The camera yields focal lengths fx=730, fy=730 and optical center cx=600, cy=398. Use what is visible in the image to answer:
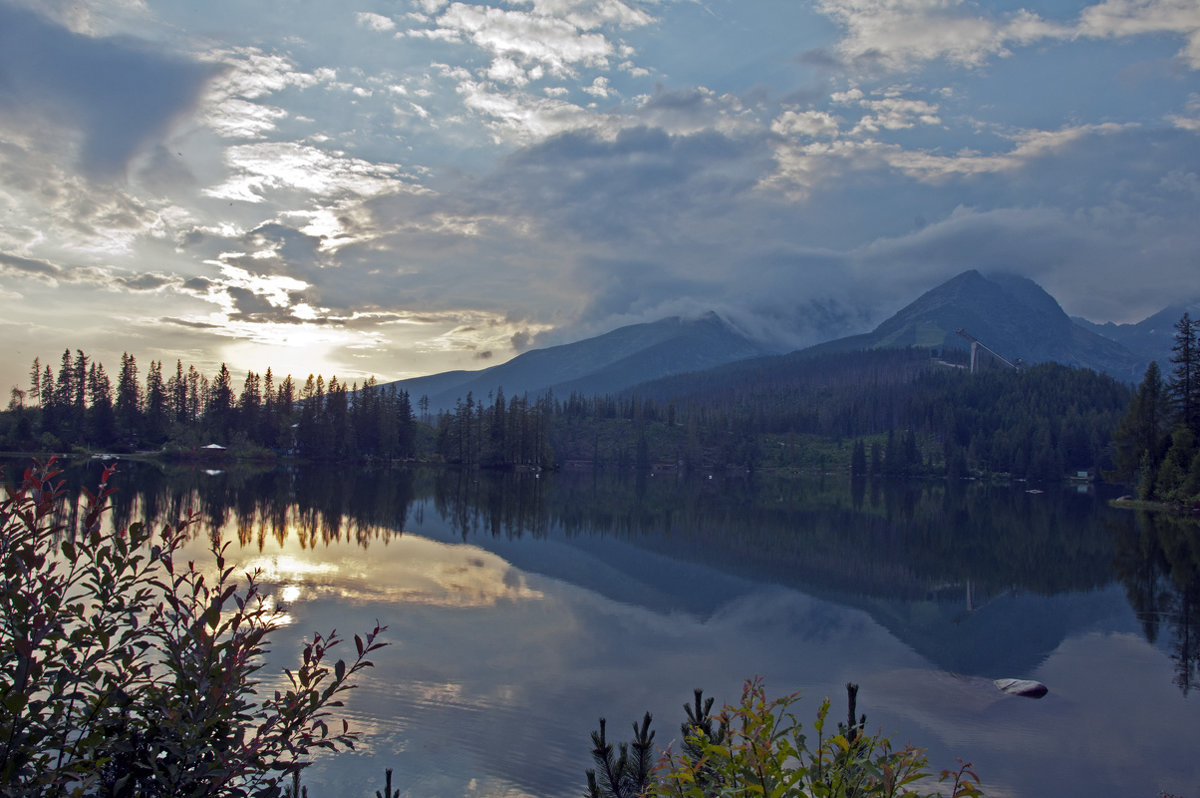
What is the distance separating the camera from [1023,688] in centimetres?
1866

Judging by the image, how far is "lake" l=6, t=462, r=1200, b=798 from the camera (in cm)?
1416

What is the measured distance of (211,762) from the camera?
4.80 meters

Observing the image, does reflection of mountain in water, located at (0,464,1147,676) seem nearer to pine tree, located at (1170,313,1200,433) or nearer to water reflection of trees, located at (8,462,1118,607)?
water reflection of trees, located at (8,462,1118,607)

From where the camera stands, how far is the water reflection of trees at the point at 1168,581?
22906mm

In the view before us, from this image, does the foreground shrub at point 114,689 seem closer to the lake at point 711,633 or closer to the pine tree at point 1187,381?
the lake at point 711,633

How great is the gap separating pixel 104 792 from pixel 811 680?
1743 centimetres

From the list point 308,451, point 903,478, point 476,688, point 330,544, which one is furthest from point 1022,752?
point 903,478

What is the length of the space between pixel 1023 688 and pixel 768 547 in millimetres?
25337

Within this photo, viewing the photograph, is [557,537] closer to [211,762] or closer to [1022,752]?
[1022,752]

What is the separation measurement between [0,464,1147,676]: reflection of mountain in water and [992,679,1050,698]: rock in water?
1700 mm

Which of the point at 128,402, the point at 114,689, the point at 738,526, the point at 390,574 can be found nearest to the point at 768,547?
the point at 738,526

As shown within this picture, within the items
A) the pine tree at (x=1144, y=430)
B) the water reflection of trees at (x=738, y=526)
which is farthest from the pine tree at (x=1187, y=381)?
the water reflection of trees at (x=738, y=526)

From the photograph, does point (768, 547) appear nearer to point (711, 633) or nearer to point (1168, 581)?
point (1168, 581)

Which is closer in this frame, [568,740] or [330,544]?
[568,740]
